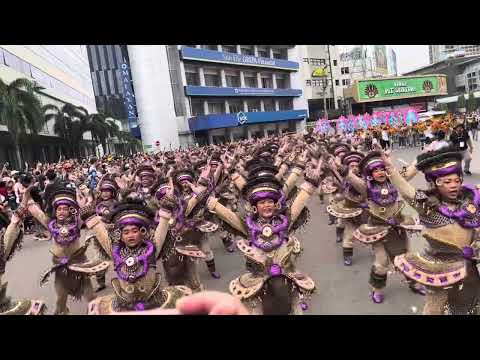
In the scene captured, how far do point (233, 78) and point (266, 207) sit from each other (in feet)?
139

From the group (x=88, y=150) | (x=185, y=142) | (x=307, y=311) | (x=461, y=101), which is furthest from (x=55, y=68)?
(x=461, y=101)

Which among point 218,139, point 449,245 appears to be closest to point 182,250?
point 449,245

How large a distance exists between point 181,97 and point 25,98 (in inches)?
715

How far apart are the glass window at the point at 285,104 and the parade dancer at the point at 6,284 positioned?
47950 millimetres

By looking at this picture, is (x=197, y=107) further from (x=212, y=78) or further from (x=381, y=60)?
(x=381, y=60)

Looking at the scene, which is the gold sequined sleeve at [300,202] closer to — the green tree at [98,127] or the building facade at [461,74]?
the green tree at [98,127]

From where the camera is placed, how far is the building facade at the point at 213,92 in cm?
3625

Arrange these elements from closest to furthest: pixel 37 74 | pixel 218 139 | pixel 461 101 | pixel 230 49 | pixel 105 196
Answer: pixel 105 196 → pixel 37 74 → pixel 218 139 → pixel 230 49 → pixel 461 101

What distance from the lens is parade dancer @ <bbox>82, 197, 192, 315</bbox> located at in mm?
3434

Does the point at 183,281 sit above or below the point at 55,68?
below

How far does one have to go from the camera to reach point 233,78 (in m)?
44.3

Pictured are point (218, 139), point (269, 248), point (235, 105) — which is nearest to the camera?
point (269, 248)
